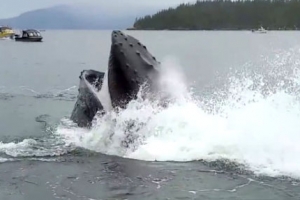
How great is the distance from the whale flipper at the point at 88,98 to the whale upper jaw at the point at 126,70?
46 cm

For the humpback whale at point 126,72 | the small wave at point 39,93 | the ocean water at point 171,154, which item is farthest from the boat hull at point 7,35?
the humpback whale at point 126,72

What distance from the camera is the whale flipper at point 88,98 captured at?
11398 millimetres

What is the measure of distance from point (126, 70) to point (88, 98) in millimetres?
1169

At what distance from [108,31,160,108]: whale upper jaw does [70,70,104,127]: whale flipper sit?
461 mm

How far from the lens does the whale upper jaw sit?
10.8 metres

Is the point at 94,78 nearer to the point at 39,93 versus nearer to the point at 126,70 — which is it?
the point at 126,70

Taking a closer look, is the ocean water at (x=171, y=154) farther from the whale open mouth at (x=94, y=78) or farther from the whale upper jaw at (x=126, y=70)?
the whale open mouth at (x=94, y=78)

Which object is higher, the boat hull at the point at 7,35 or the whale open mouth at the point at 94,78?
the boat hull at the point at 7,35

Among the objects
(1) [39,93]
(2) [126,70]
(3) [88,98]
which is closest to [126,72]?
(2) [126,70]

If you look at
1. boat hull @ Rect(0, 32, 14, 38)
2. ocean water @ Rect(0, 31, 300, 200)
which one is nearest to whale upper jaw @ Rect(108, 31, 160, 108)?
ocean water @ Rect(0, 31, 300, 200)

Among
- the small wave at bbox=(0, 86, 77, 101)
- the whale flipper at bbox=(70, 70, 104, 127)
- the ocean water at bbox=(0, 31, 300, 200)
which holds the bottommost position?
the ocean water at bbox=(0, 31, 300, 200)

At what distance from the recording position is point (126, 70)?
35.3 feet

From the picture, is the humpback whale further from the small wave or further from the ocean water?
the small wave

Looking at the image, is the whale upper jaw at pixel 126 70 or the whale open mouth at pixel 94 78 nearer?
the whale upper jaw at pixel 126 70
